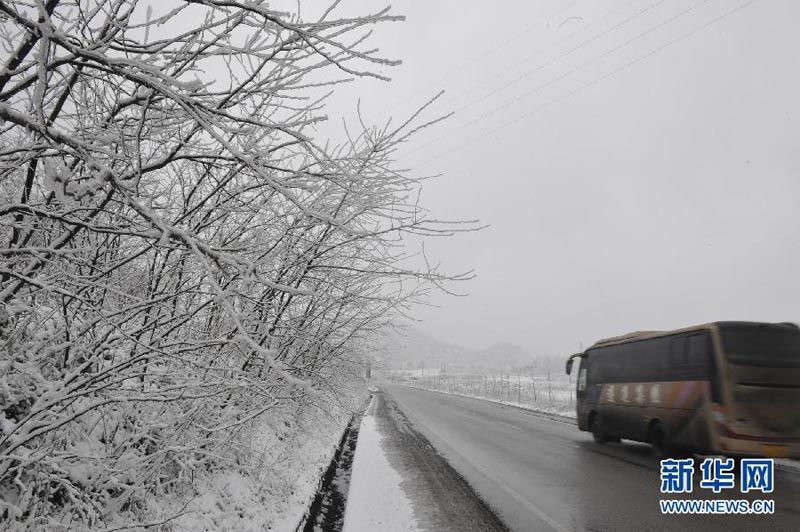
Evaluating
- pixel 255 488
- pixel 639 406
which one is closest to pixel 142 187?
pixel 255 488

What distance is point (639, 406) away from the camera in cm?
1197

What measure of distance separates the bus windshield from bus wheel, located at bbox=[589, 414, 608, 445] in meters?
4.86

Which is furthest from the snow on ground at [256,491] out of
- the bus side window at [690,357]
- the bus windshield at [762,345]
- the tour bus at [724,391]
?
the bus windshield at [762,345]

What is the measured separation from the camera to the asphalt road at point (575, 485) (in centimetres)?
623

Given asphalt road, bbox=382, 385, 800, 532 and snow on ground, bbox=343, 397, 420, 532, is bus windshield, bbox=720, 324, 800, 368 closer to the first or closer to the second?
asphalt road, bbox=382, 385, 800, 532

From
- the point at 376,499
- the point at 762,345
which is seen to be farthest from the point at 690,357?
the point at 376,499

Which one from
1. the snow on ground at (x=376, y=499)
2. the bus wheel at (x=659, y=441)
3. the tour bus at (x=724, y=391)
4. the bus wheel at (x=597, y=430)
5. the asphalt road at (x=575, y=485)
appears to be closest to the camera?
the snow on ground at (x=376, y=499)

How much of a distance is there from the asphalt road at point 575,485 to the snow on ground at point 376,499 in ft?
4.14

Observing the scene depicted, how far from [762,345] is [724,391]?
4.35ft

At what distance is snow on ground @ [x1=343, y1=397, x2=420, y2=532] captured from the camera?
19.7 ft

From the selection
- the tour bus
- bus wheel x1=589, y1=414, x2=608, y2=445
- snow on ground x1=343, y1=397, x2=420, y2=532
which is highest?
the tour bus

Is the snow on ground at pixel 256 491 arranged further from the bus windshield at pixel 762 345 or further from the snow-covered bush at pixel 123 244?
the bus windshield at pixel 762 345

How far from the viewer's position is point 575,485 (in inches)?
322

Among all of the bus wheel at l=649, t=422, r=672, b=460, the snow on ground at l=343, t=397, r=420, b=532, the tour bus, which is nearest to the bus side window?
the tour bus
